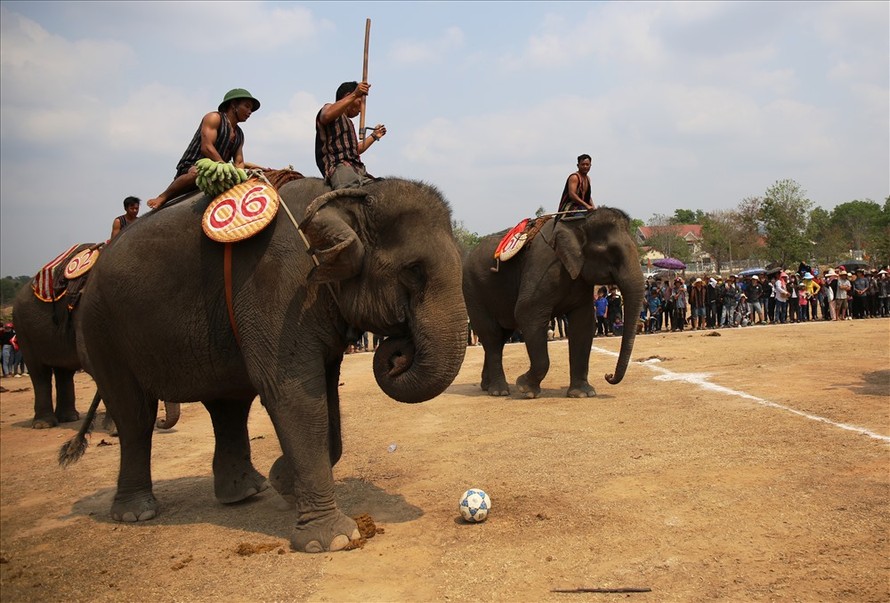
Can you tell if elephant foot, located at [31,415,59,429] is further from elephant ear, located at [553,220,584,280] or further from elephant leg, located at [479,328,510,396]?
elephant ear, located at [553,220,584,280]

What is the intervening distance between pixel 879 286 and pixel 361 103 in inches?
1034

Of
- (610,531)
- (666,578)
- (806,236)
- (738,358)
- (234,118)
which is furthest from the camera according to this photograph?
(806,236)

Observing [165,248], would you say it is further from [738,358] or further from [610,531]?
[738,358]

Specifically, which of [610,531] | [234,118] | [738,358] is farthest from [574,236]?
[610,531]

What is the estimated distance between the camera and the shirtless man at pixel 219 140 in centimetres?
675

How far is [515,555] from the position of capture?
17.0ft

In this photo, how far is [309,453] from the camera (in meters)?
5.84

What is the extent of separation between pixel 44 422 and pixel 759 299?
23505 millimetres

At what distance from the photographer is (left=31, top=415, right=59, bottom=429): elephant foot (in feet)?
42.4

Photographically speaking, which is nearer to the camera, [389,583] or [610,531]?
[389,583]

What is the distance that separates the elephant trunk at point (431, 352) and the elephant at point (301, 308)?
0.01m

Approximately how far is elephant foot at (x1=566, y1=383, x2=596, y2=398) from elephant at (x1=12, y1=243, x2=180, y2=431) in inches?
312

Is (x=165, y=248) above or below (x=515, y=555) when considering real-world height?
above

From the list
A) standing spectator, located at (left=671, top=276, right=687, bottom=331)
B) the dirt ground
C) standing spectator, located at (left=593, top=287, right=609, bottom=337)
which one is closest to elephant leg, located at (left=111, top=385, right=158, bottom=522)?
the dirt ground
